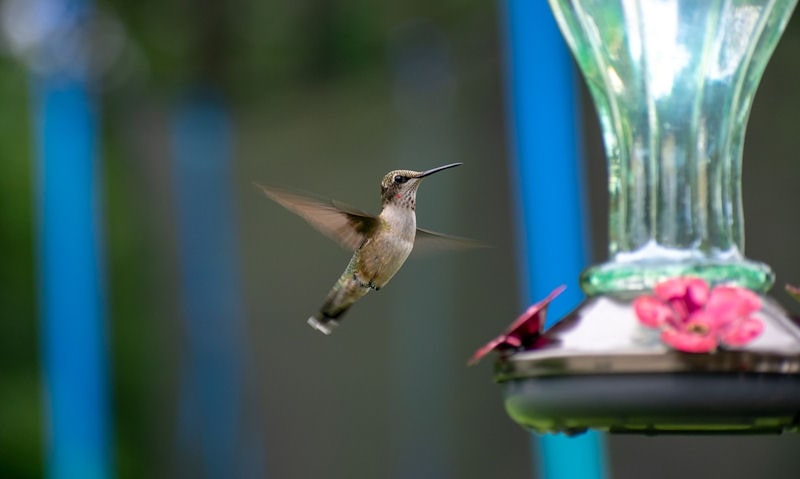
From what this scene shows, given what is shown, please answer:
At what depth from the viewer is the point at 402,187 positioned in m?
2.21

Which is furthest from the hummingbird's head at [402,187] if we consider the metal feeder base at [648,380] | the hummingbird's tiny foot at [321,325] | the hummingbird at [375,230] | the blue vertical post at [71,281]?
the blue vertical post at [71,281]

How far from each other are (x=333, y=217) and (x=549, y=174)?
2.92 metres

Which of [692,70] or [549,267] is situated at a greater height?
[692,70]

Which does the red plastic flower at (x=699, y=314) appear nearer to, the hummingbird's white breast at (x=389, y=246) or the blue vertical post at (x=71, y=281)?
the hummingbird's white breast at (x=389, y=246)

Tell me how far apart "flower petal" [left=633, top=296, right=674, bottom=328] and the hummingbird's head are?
48cm

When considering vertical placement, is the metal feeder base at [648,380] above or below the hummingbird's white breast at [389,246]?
below

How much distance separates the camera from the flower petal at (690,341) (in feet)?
5.65

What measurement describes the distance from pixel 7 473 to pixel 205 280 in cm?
259

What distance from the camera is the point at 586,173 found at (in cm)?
782

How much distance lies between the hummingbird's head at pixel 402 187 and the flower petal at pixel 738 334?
0.62m

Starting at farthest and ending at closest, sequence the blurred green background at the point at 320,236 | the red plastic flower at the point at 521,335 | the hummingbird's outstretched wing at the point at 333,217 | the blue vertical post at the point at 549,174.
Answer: the blurred green background at the point at 320,236, the blue vertical post at the point at 549,174, the hummingbird's outstretched wing at the point at 333,217, the red plastic flower at the point at 521,335

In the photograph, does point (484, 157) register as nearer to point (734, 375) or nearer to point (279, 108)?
point (279, 108)

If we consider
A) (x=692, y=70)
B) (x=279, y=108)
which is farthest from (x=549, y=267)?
(x=279, y=108)

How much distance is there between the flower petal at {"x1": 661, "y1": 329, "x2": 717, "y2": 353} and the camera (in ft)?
5.65
